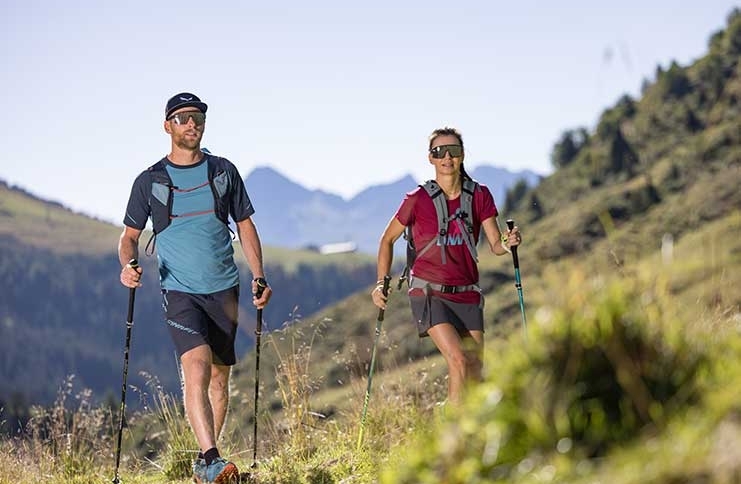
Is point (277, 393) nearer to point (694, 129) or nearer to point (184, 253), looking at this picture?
point (184, 253)

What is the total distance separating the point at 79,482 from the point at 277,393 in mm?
1663

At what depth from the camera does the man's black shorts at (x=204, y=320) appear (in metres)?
7.32

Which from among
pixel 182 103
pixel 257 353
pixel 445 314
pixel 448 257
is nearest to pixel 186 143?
pixel 182 103

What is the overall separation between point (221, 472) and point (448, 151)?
2833 mm

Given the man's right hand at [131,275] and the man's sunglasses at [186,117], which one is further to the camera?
the man's sunglasses at [186,117]

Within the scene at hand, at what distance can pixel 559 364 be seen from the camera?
127 inches

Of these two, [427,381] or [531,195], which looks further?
[531,195]

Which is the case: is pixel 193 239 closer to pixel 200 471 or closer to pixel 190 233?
pixel 190 233

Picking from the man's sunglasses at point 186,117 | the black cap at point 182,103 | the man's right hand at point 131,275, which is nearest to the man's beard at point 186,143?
the man's sunglasses at point 186,117

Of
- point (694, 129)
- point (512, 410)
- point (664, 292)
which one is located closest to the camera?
point (512, 410)

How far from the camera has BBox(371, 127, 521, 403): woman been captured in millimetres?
7477

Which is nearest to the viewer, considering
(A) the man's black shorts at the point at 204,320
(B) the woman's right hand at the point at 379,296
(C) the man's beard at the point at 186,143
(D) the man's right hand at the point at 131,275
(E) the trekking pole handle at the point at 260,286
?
(A) the man's black shorts at the point at 204,320

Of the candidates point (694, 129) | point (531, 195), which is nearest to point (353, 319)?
point (531, 195)

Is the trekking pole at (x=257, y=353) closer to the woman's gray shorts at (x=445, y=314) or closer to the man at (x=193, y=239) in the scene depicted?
the man at (x=193, y=239)
